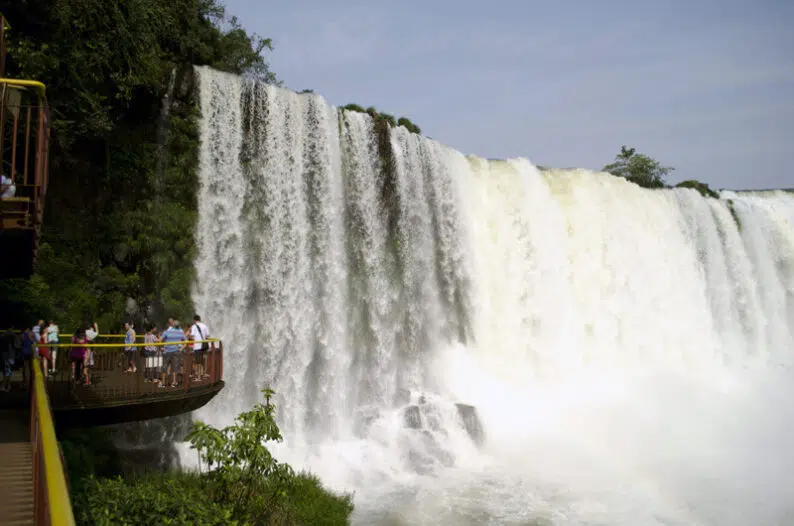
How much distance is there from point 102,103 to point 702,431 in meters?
21.3

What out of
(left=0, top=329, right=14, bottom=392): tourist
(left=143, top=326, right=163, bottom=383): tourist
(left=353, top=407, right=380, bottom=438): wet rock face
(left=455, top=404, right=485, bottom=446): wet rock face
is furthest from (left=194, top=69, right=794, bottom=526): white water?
(left=0, top=329, right=14, bottom=392): tourist

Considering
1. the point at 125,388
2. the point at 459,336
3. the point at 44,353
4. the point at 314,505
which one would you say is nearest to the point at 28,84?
the point at 125,388

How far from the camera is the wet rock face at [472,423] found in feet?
70.3

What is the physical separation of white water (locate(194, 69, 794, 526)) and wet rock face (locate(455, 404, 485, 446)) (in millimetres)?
393

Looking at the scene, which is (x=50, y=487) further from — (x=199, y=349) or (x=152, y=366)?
(x=199, y=349)

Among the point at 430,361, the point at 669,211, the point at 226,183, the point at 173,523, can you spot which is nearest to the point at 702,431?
the point at 430,361

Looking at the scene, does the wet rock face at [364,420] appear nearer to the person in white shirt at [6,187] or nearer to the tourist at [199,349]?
the tourist at [199,349]

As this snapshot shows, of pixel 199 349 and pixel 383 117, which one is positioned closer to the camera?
pixel 199 349

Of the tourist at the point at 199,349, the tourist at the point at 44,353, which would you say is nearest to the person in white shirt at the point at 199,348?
the tourist at the point at 199,349

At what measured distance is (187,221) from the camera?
20.3 m

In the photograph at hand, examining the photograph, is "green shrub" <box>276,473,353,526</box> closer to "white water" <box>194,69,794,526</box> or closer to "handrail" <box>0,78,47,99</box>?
"white water" <box>194,69,794,526</box>

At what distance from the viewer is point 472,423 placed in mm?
21578

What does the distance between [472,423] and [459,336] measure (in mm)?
4373

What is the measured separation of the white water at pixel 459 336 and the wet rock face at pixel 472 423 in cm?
39
